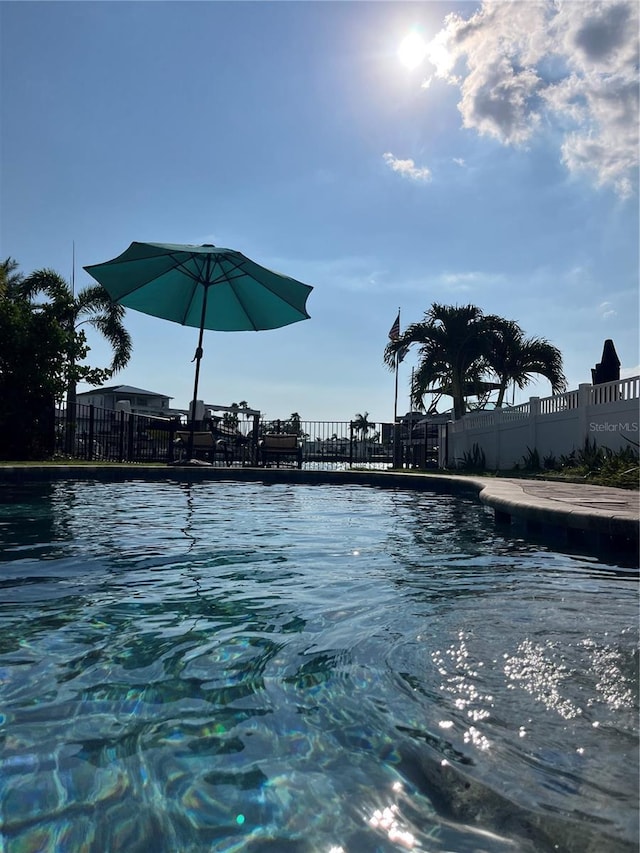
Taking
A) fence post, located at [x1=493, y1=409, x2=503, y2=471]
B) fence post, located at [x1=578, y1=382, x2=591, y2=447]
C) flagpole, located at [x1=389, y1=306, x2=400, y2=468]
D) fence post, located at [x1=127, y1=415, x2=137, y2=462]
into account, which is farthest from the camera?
flagpole, located at [x1=389, y1=306, x2=400, y2=468]

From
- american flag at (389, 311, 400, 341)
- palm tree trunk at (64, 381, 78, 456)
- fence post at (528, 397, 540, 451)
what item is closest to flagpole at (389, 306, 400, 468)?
american flag at (389, 311, 400, 341)

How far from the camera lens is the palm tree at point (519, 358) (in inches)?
939

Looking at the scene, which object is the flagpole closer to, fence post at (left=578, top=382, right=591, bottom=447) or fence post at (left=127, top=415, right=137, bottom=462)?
fence post at (left=578, top=382, right=591, bottom=447)

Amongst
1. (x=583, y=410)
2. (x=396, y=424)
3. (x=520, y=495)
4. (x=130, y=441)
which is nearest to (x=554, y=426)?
(x=583, y=410)

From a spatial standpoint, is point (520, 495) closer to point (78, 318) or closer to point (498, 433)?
point (498, 433)

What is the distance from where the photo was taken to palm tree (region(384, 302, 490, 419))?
875 inches

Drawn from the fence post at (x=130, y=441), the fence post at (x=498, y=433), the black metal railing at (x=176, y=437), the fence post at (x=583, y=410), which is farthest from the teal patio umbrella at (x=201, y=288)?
the fence post at (x=498, y=433)

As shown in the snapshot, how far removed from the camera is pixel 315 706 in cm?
193

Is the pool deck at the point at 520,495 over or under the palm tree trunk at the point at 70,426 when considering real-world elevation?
under

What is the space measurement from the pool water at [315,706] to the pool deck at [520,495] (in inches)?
14.2

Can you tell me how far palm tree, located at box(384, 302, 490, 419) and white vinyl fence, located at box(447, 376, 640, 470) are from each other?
4.34 m

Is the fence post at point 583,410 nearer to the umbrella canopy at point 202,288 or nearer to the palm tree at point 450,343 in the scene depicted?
the umbrella canopy at point 202,288

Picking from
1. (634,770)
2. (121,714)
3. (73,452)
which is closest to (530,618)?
(634,770)

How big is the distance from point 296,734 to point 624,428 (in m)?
10.0
